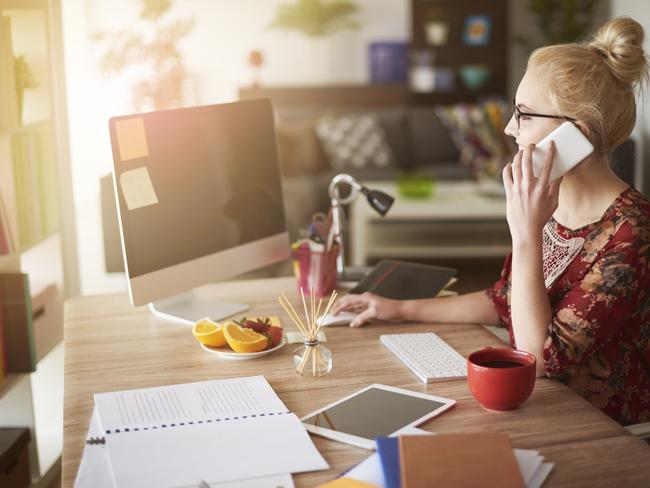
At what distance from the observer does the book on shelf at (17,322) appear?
2406mm

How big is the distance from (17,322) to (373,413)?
152 centimetres

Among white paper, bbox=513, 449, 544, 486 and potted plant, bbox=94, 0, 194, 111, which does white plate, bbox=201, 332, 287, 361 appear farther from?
potted plant, bbox=94, 0, 194, 111

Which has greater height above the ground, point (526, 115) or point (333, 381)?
point (526, 115)

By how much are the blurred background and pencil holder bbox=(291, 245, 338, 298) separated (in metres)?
0.89

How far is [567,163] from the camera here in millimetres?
1483

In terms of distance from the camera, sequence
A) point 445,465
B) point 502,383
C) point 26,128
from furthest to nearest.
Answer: point 26,128, point 502,383, point 445,465

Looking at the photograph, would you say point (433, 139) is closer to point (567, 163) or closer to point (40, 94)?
point (40, 94)

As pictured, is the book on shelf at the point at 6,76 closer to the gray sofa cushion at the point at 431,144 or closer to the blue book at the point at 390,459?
the blue book at the point at 390,459

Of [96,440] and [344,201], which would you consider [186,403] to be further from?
[344,201]

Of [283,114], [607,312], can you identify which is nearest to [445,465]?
[607,312]

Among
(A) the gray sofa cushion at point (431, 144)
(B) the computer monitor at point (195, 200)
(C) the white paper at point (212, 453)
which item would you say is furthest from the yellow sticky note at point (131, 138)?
(A) the gray sofa cushion at point (431, 144)

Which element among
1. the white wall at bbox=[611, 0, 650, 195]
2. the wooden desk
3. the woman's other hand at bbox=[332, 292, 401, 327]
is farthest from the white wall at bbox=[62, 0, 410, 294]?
the woman's other hand at bbox=[332, 292, 401, 327]

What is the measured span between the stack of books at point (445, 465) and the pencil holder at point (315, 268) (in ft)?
3.12

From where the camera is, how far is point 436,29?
7.15 meters
